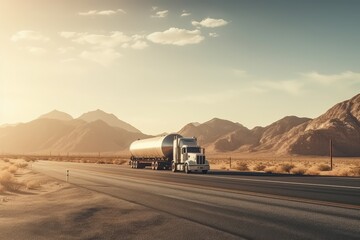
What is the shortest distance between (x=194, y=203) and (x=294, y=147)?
427ft

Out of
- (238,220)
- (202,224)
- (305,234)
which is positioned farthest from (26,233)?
(305,234)

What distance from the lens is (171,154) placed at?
49062 millimetres

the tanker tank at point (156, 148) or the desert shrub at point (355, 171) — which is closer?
the desert shrub at point (355, 171)

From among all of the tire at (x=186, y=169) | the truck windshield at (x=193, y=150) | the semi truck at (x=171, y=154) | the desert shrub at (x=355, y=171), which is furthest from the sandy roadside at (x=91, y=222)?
the desert shrub at (x=355, y=171)

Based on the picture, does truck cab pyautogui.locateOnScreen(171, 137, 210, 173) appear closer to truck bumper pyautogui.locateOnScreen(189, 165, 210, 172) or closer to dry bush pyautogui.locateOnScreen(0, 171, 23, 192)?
truck bumper pyautogui.locateOnScreen(189, 165, 210, 172)

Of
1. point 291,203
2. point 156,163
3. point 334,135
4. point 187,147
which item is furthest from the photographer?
point 334,135

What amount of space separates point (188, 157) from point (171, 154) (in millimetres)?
6760

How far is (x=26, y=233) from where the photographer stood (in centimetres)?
1039

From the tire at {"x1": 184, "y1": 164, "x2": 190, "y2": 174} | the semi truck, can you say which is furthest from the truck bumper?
the tire at {"x1": 184, "y1": 164, "x2": 190, "y2": 174}

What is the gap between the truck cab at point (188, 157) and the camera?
136ft

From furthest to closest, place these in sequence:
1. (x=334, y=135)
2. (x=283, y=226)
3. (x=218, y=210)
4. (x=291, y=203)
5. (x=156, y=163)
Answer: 1. (x=334, y=135)
2. (x=156, y=163)
3. (x=291, y=203)
4. (x=218, y=210)
5. (x=283, y=226)

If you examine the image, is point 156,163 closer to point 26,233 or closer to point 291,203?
point 291,203

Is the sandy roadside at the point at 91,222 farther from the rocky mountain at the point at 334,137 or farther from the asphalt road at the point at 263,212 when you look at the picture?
the rocky mountain at the point at 334,137

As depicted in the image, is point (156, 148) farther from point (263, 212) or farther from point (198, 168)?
point (263, 212)
